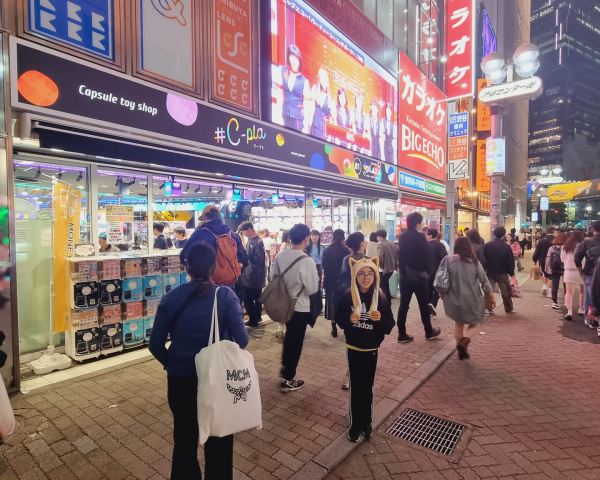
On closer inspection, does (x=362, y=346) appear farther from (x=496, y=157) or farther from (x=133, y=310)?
(x=496, y=157)

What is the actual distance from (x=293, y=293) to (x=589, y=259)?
6.01 metres

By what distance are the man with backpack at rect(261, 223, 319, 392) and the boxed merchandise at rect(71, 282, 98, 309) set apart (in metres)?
2.73

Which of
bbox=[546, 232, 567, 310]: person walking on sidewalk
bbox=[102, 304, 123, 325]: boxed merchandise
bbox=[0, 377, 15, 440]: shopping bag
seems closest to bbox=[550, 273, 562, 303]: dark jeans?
bbox=[546, 232, 567, 310]: person walking on sidewalk

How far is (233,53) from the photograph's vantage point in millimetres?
6953

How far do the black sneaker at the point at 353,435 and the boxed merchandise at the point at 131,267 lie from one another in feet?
13.5

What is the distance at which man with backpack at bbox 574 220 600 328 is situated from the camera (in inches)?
265

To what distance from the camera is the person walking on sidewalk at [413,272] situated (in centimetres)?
642

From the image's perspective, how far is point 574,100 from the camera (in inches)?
4975

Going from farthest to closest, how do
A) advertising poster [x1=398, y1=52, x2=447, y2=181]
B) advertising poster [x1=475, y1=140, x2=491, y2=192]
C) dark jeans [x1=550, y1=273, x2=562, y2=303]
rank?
1. advertising poster [x1=475, y1=140, x2=491, y2=192]
2. advertising poster [x1=398, y1=52, x2=447, y2=181]
3. dark jeans [x1=550, y1=273, x2=562, y2=303]

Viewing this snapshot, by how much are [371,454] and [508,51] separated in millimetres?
56124

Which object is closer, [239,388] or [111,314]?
[239,388]

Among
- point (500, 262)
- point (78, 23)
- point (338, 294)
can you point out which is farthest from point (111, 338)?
point (500, 262)

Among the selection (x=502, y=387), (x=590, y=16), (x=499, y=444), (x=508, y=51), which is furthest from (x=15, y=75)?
(x=590, y=16)

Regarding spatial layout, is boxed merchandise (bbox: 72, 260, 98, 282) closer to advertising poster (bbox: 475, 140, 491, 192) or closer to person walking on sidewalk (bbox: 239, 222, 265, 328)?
person walking on sidewalk (bbox: 239, 222, 265, 328)
